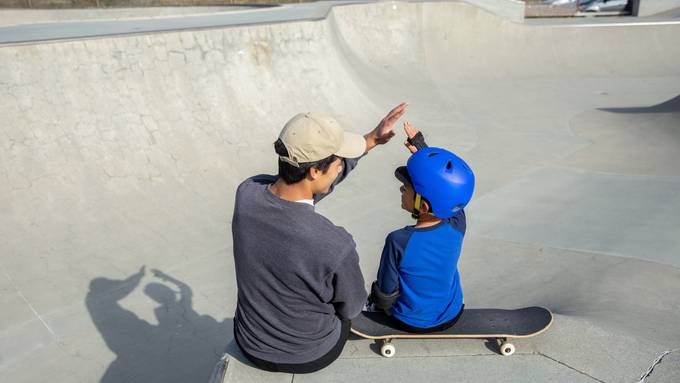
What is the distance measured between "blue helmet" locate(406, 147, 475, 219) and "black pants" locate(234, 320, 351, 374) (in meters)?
0.77

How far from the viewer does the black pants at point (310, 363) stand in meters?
2.56

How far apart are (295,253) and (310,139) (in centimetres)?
45

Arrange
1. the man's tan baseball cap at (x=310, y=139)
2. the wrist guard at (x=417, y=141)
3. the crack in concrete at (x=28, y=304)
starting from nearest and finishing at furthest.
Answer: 1. the man's tan baseball cap at (x=310, y=139)
2. the wrist guard at (x=417, y=141)
3. the crack in concrete at (x=28, y=304)

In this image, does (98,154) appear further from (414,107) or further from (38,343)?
(414,107)

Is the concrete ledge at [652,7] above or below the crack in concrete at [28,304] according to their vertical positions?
below

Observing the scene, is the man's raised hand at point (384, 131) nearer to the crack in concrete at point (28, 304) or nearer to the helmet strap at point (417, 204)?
the helmet strap at point (417, 204)

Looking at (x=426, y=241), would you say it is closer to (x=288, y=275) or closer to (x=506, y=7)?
(x=288, y=275)

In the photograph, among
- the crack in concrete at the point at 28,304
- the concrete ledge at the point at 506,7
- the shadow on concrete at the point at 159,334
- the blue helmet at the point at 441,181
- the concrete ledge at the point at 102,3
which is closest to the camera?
the blue helmet at the point at 441,181

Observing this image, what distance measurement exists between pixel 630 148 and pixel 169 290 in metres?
7.42

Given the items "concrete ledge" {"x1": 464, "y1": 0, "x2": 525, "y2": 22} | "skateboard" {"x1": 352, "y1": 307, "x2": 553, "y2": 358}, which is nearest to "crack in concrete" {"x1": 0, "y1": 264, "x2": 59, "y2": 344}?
"skateboard" {"x1": 352, "y1": 307, "x2": 553, "y2": 358}

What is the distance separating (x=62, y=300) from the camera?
480 centimetres

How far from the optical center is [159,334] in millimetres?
4480

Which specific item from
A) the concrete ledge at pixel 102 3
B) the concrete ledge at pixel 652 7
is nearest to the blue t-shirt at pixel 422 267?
the concrete ledge at pixel 102 3

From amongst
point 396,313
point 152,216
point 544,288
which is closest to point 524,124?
point 544,288
